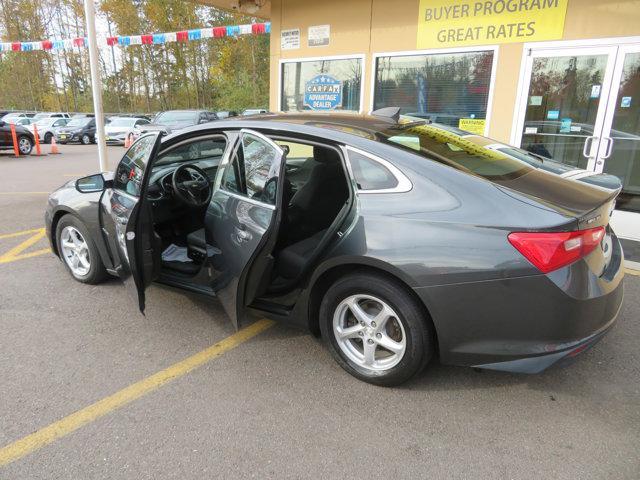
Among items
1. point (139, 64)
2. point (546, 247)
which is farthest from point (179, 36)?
point (139, 64)

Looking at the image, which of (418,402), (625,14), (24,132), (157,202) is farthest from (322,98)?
(24,132)

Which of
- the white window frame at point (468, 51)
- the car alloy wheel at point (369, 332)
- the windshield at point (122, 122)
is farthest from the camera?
the windshield at point (122, 122)

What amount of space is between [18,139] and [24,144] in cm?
37

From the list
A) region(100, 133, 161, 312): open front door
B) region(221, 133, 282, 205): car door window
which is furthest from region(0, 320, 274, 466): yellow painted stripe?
region(221, 133, 282, 205): car door window

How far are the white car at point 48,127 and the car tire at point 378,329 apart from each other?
22.9 meters

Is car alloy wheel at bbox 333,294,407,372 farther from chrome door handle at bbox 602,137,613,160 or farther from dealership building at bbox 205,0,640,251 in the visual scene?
chrome door handle at bbox 602,137,613,160

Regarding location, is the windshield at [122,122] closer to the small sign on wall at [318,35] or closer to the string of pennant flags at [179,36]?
the string of pennant flags at [179,36]

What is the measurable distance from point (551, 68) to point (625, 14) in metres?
0.94

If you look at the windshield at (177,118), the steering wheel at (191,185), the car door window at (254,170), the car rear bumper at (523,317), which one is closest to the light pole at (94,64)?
the steering wheel at (191,185)

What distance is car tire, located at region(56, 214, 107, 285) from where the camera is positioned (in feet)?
13.3

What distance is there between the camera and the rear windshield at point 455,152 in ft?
8.92

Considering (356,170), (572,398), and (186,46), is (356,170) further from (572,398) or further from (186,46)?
(186,46)

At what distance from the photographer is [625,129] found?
5.93 m

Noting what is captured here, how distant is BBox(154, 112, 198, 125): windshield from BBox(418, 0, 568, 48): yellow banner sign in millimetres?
12492
